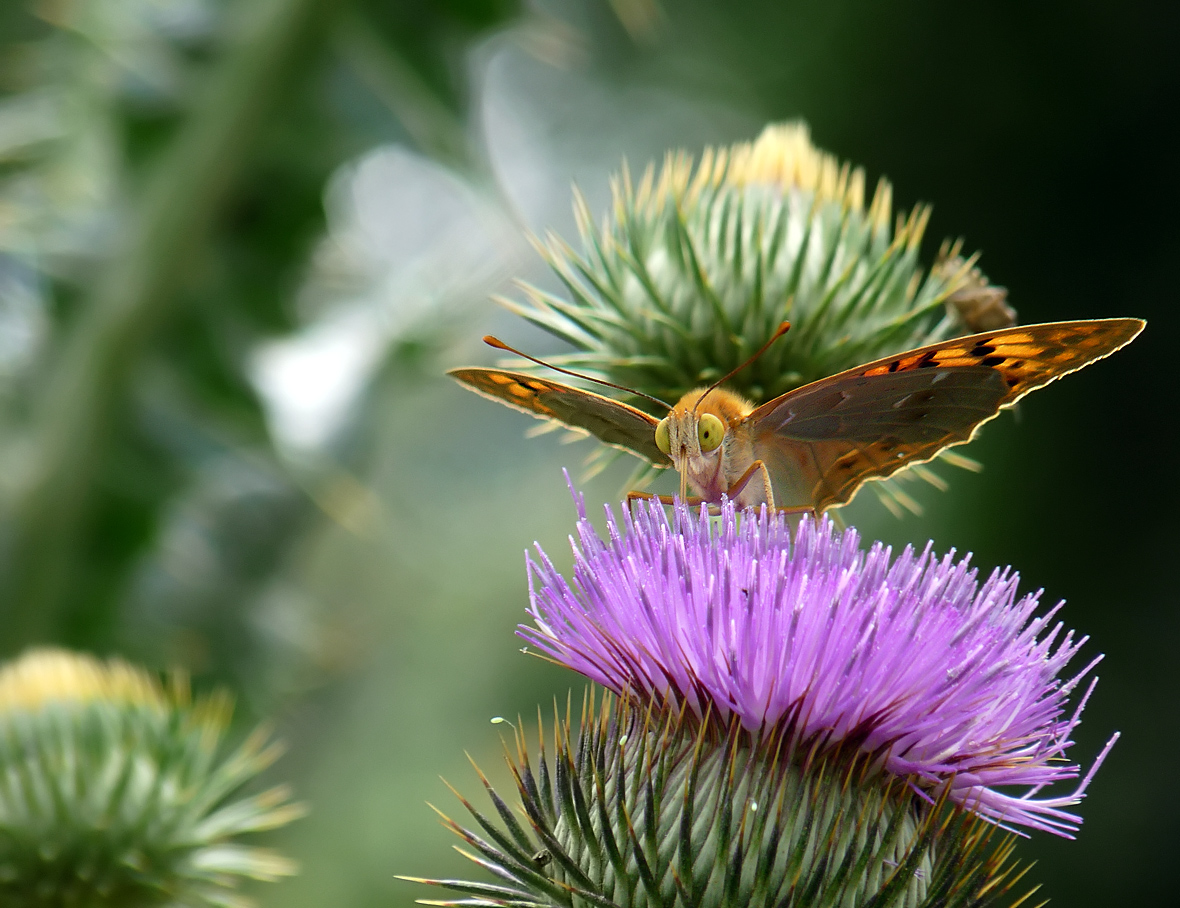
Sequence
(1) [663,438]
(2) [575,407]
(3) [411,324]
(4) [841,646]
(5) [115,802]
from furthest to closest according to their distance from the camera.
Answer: (3) [411,324]
(5) [115,802]
(2) [575,407]
(1) [663,438]
(4) [841,646]

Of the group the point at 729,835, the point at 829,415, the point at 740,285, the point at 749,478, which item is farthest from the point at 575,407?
the point at 729,835

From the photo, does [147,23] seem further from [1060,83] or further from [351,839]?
[351,839]

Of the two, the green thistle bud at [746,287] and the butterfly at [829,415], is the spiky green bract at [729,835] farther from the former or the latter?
the green thistle bud at [746,287]

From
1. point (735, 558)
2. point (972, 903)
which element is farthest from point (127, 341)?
point (972, 903)

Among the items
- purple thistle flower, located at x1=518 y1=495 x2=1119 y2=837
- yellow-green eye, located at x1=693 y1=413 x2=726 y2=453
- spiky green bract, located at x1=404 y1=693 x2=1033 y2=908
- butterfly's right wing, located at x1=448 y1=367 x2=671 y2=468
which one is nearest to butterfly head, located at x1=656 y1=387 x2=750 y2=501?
yellow-green eye, located at x1=693 y1=413 x2=726 y2=453

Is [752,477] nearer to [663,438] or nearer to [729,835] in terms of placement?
[663,438]

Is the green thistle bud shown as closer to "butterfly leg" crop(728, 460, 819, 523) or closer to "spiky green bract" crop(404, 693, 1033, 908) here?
"butterfly leg" crop(728, 460, 819, 523)
